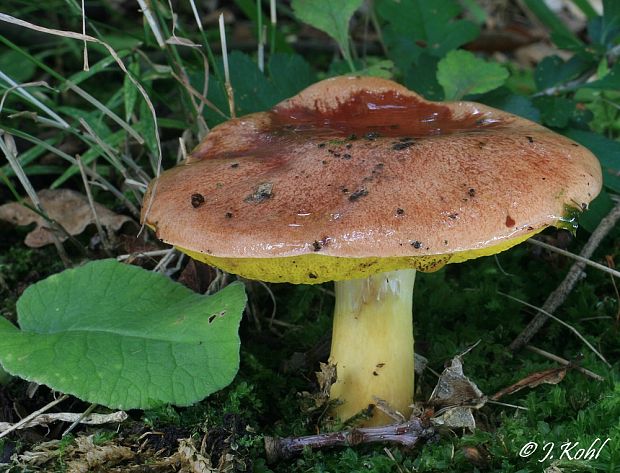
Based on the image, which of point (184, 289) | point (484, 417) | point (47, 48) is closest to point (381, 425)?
point (484, 417)

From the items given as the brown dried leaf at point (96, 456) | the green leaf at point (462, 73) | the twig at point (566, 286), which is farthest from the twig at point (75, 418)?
the green leaf at point (462, 73)

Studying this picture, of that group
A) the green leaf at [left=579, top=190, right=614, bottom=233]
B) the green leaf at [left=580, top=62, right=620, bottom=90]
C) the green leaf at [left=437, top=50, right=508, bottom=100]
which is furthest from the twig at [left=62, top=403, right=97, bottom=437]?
the green leaf at [left=580, top=62, right=620, bottom=90]

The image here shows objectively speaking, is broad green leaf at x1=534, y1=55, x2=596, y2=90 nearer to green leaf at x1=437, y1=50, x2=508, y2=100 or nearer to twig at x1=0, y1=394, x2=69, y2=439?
green leaf at x1=437, y1=50, x2=508, y2=100

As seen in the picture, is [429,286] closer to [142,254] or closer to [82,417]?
[142,254]

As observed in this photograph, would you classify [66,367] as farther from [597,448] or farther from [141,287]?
[597,448]

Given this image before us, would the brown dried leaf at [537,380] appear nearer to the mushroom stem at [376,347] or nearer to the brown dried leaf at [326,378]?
the mushroom stem at [376,347]
